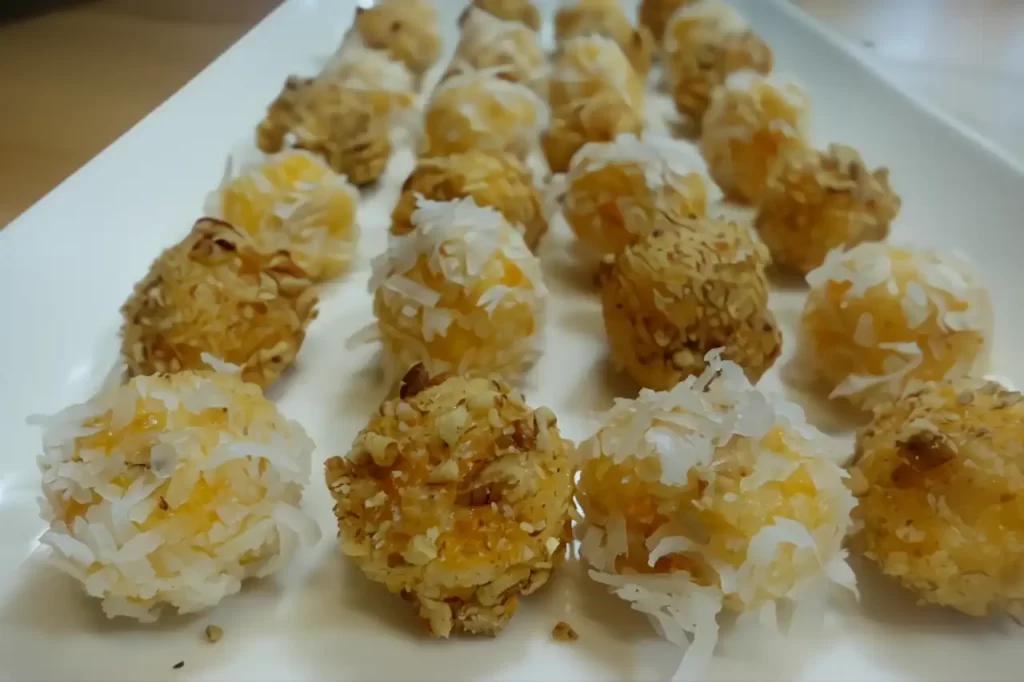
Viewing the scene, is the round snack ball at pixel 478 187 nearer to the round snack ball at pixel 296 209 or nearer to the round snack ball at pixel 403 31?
the round snack ball at pixel 296 209

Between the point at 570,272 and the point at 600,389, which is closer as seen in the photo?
the point at 600,389

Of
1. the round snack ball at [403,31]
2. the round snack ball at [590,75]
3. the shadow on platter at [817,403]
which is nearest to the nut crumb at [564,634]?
the shadow on platter at [817,403]

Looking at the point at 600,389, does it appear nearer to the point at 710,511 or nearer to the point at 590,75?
the point at 710,511

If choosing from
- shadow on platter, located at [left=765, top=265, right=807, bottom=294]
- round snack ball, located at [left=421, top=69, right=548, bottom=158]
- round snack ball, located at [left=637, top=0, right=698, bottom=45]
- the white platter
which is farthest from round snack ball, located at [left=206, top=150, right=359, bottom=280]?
round snack ball, located at [left=637, top=0, right=698, bottom=45]

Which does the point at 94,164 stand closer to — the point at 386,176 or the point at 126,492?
the point at 386,176

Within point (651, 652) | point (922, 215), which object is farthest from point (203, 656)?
point (922, 215)

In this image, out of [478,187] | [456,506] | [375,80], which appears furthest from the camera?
[375,80]

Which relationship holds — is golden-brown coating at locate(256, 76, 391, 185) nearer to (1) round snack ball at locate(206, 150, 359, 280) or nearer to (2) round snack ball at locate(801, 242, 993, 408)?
(1) round snack ball at locate(206, 150, 359, 280)

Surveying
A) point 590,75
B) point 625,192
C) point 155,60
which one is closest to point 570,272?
point 625,192
